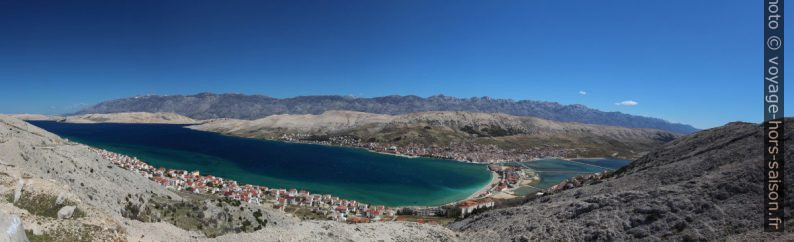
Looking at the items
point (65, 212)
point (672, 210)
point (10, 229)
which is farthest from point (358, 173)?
point (10, 229)

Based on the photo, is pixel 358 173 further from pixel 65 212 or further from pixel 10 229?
pixel 10 229

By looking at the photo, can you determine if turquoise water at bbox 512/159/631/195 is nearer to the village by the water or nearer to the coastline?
the coastline

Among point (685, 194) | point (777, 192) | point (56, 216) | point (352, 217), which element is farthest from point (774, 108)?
point (352, 217)

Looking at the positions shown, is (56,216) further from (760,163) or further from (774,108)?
(760,163)

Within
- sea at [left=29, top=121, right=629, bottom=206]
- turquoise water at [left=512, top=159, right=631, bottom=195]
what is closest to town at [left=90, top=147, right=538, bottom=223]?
sea at [left=29, top=121, right=629, bottom=206]

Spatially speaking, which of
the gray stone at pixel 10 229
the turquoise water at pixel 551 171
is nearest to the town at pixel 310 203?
the turquoise water at pixel 551 171
